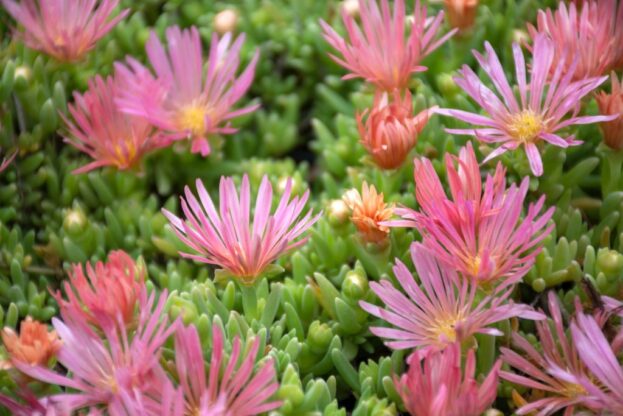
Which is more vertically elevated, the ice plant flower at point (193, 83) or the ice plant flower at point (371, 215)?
the ice plant flower at point (193, 83)

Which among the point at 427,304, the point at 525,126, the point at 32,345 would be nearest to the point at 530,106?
the point at 525,126

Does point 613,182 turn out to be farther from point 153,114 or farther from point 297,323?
point 153,114

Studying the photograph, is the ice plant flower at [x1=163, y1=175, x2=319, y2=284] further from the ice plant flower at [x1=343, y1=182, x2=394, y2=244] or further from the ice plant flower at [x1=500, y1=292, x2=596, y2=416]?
the ice plant flower at [x1=500, y1=292, x2=596, y2=416]

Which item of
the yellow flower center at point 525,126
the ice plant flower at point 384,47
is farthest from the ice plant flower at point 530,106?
the ice plant flower at point 384,47

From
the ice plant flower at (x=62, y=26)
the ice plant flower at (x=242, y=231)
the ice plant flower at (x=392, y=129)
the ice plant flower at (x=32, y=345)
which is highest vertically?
the ice plant flower at (x=62, y=26)

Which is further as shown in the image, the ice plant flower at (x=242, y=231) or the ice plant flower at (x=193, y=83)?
the ice plant flower at (x=193, y=83)

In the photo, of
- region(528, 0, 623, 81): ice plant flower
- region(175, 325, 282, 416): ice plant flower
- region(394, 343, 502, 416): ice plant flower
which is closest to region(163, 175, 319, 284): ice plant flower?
region(175, 325, 282, 416): ice plant flower

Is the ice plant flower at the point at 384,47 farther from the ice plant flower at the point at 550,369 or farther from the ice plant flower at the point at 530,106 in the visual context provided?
the ice plant flower at the point at 550,369
